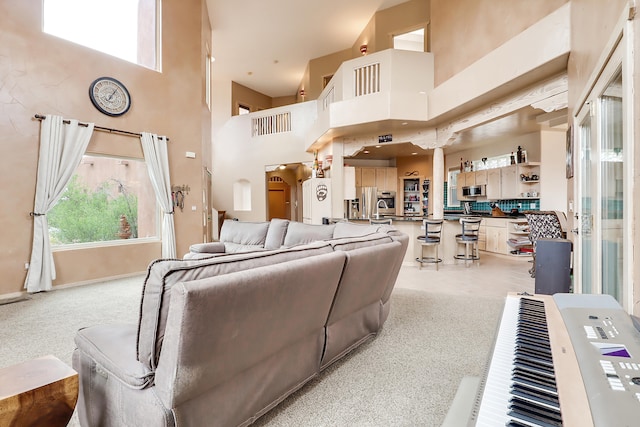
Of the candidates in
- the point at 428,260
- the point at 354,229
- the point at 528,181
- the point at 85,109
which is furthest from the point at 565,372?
the point at 528,181

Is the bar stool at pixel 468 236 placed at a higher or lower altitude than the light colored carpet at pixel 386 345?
higher

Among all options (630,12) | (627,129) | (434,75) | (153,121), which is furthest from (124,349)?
(434,75)

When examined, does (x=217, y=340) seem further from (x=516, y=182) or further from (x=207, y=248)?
(x=516, y=182)

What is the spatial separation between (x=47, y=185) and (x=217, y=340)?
4709mm

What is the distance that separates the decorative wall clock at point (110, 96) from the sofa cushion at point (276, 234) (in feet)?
10.2

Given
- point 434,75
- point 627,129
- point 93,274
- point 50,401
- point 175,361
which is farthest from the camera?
point 434,75

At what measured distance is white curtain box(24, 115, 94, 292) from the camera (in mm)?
4477

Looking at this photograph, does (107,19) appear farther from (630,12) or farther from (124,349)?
(630,12)

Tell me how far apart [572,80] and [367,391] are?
149 inches

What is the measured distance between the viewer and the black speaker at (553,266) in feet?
11.2

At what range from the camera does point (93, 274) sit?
5.14 m

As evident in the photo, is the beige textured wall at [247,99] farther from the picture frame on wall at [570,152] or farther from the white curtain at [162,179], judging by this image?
the picture frame on wall at [570,152]

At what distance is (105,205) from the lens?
18.0ft

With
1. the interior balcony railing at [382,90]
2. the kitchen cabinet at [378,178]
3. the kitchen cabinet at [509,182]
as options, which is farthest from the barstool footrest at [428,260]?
the kitchen cabinet at [378,178]
